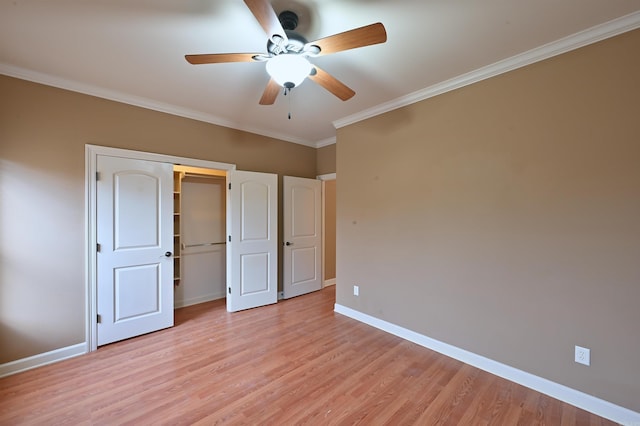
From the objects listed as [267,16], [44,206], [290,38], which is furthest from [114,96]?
[267,16]

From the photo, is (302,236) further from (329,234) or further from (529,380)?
(529,380)

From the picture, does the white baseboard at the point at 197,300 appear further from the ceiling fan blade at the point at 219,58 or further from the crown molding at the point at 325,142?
the ceiling fan blade at the point at 219,58

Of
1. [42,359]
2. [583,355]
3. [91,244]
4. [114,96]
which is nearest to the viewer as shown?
[583,355]

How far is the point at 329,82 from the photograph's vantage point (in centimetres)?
202

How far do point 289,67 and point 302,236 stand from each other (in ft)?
10.1

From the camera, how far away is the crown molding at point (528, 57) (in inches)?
69.7

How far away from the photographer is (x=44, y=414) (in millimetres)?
1817

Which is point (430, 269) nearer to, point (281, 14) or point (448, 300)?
point (448, 300)

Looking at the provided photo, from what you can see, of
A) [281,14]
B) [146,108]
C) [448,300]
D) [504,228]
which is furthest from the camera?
[146,108]

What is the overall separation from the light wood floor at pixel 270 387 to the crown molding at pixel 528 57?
2626 millimetres

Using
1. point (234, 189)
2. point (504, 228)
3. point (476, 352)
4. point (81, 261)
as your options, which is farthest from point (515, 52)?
point (81, 261)

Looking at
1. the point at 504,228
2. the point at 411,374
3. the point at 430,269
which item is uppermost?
the point at 504,228

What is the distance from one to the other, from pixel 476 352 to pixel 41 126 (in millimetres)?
4529

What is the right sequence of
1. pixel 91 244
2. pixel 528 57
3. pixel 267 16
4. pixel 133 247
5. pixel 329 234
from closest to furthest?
1. pixel 267 16
2. pixel 528 57
3. pixel 91 244
4. pixel 133 247
5. pixel 329 234
